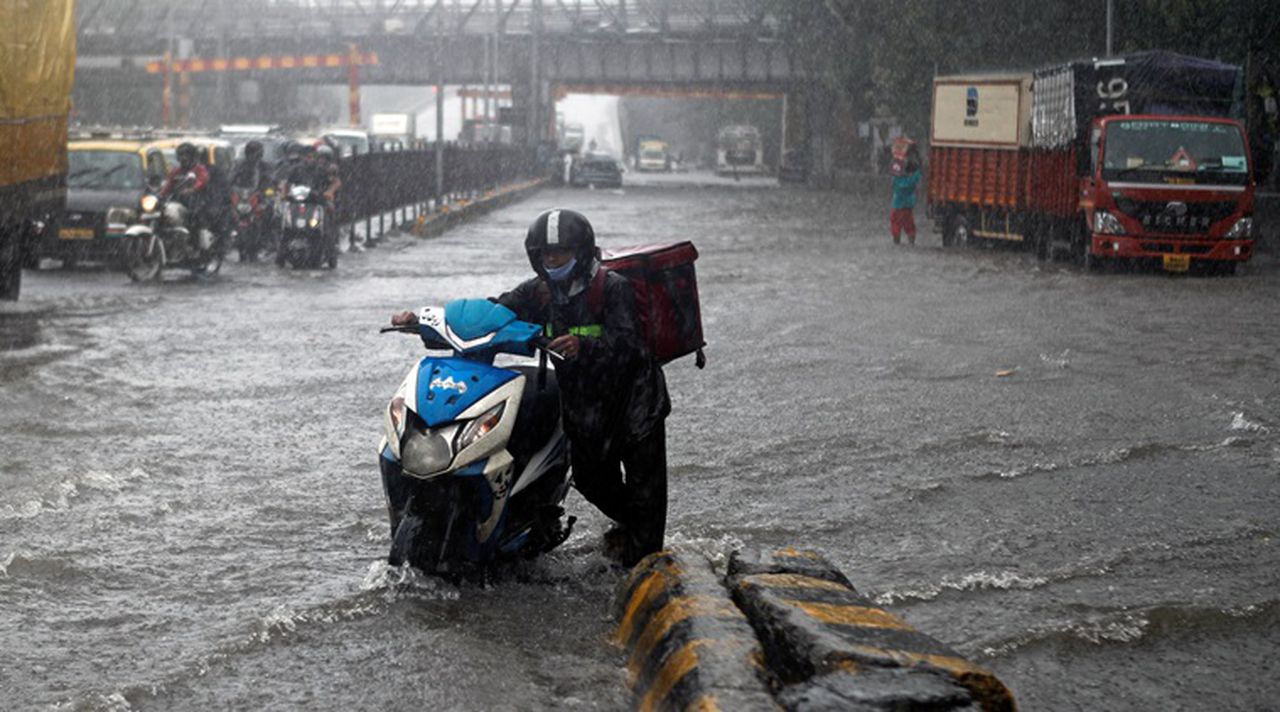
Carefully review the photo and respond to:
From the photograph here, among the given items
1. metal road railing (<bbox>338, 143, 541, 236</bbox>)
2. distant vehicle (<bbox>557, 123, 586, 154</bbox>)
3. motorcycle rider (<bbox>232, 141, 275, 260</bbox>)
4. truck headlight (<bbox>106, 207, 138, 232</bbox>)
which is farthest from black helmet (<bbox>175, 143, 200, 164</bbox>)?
distant vehicle (<bbox>557, 123, 586, 154</bbox>)

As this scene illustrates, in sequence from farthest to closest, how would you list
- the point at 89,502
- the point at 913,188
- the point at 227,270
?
the point at 913,188
the point at 227,270
the point at 89,502

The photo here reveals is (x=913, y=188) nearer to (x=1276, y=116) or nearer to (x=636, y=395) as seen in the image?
(x=1276, y=116)

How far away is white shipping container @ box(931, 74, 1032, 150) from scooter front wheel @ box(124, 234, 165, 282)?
14.1 metres

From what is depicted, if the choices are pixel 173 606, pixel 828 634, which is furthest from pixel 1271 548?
pixel 173 606

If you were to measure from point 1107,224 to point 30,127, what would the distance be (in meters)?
13.4

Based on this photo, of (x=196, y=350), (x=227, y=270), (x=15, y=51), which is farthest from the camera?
(x=227, y=270)

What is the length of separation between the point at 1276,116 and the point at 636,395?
1194 inches

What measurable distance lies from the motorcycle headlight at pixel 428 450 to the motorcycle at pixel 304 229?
16879 mm

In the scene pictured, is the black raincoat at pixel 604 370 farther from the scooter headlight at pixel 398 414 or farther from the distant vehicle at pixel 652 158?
the distant vehicle at pixel 652 158

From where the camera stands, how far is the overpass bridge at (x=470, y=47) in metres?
75.2

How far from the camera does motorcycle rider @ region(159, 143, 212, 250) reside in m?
21.2

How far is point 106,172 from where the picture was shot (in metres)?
23.9

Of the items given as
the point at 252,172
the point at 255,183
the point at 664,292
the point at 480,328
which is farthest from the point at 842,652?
the point at 252,172

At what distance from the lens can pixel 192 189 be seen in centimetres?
2139
